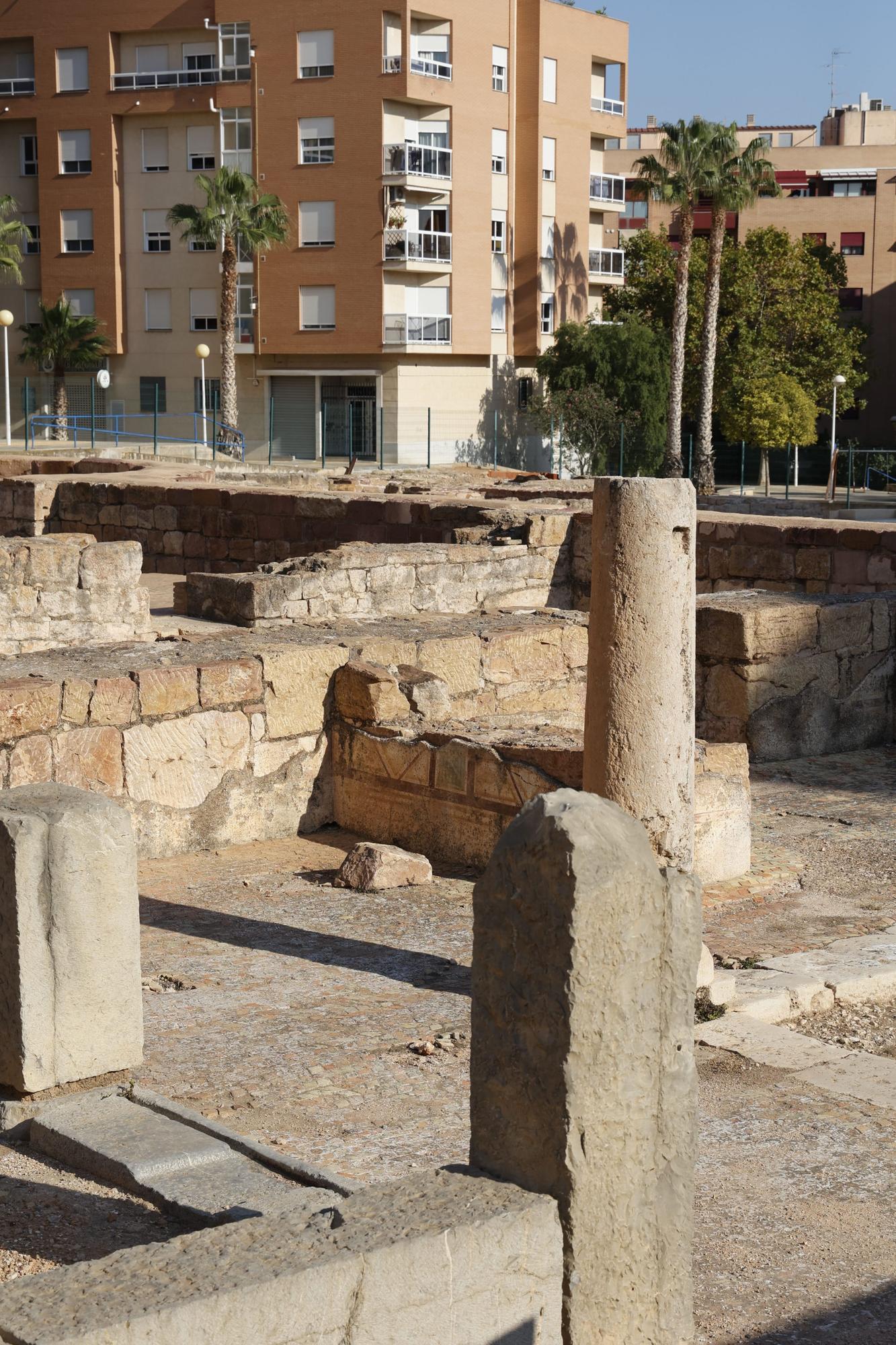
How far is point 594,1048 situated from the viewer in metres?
3.49

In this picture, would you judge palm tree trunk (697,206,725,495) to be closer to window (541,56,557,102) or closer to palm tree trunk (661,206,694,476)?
palm tree trunk (661,206,694,476)

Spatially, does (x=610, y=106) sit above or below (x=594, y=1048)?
above

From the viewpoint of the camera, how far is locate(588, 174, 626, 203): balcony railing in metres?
50.3

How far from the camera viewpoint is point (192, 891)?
822 centimetres

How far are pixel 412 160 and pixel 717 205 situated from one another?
8.15m

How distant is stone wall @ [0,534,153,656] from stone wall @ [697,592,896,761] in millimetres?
4400

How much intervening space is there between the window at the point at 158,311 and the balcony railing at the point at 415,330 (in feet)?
24.3

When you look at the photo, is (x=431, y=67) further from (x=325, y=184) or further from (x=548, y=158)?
(x=548, y=158)

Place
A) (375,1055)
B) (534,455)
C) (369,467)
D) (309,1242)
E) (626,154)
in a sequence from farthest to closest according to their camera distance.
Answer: (626,154), (534,455), (369,467), (375,1055), (309,1242)

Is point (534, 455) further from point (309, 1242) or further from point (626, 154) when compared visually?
point (309, 1242)

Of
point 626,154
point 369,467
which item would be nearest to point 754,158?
point 369,467

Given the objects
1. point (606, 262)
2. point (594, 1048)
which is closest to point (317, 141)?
point (606, 262)

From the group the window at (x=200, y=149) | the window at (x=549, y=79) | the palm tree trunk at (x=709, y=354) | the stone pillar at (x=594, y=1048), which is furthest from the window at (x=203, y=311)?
the stone pillar at (x=594, y=1048)

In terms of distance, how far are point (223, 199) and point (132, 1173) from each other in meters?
41.6
